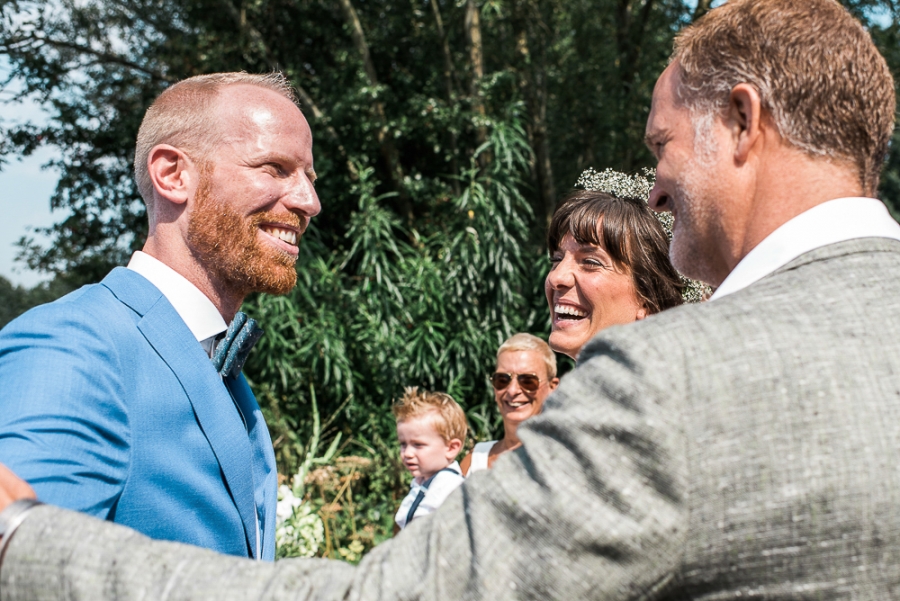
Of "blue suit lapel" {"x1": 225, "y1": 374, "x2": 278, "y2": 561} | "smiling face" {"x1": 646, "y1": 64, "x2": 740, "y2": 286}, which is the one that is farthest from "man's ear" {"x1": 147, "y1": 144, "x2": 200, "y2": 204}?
"smiling face" {"x1": 646, "y1": 64, "x2": 740, "y2": 286}

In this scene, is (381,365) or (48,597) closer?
(48,597)

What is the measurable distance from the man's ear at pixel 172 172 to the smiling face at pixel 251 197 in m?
0.03

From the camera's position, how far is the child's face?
4496 millimetres

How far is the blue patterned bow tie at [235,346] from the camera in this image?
2.05 meters

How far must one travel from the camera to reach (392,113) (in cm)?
884

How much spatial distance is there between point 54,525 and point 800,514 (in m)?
0.99

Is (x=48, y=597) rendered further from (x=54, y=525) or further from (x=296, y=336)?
(x=296, y=336)

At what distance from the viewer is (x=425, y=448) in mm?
4504

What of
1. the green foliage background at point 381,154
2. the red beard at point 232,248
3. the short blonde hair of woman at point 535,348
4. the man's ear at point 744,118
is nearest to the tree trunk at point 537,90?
the green foliage background at point 381,154

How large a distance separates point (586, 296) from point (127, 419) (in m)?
1.70

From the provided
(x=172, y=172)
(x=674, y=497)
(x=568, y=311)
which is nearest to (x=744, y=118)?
(x=674, y=497)

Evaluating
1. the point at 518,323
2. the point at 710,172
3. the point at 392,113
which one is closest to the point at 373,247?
the point at 518,323

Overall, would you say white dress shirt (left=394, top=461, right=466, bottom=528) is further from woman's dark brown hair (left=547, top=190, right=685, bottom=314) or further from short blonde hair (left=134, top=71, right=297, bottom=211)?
short blonde hair (left=134, top=71, right=297, bottom=211)

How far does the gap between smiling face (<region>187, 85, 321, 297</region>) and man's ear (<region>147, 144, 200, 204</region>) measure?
3cm
